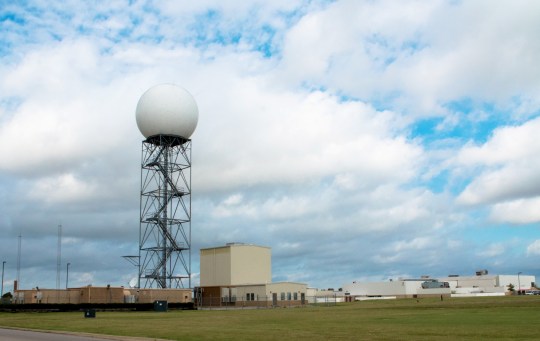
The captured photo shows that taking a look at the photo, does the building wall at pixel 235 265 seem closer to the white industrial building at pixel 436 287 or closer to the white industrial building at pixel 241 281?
the white industrial building at pixel 241 281

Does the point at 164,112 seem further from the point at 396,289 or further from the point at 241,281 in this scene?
the point at 396,289

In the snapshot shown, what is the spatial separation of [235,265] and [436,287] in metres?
72.5

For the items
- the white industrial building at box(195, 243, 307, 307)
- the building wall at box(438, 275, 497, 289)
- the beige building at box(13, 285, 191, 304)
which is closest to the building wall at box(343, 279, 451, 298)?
the building wall at box(438, 275, 497, 289)

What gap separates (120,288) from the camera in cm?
7256

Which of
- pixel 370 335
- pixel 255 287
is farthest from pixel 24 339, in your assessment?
pixel 255 287

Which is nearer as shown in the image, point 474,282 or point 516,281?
point 474,282

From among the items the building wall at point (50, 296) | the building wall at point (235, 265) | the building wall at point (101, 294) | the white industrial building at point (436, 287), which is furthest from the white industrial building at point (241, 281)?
the white industrial building at point (436, 287)

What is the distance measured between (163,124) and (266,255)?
25514mm

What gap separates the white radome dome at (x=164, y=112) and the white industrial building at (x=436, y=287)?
70714 millimetres

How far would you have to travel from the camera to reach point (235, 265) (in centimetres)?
8156

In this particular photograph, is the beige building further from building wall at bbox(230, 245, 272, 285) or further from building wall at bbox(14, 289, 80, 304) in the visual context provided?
building wall at bbox(230, 245, 272, 285)

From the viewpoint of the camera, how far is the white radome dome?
7206cm

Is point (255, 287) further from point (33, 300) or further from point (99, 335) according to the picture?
point (99, 335)

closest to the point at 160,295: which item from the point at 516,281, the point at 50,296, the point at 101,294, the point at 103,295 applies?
the point at 103,295
